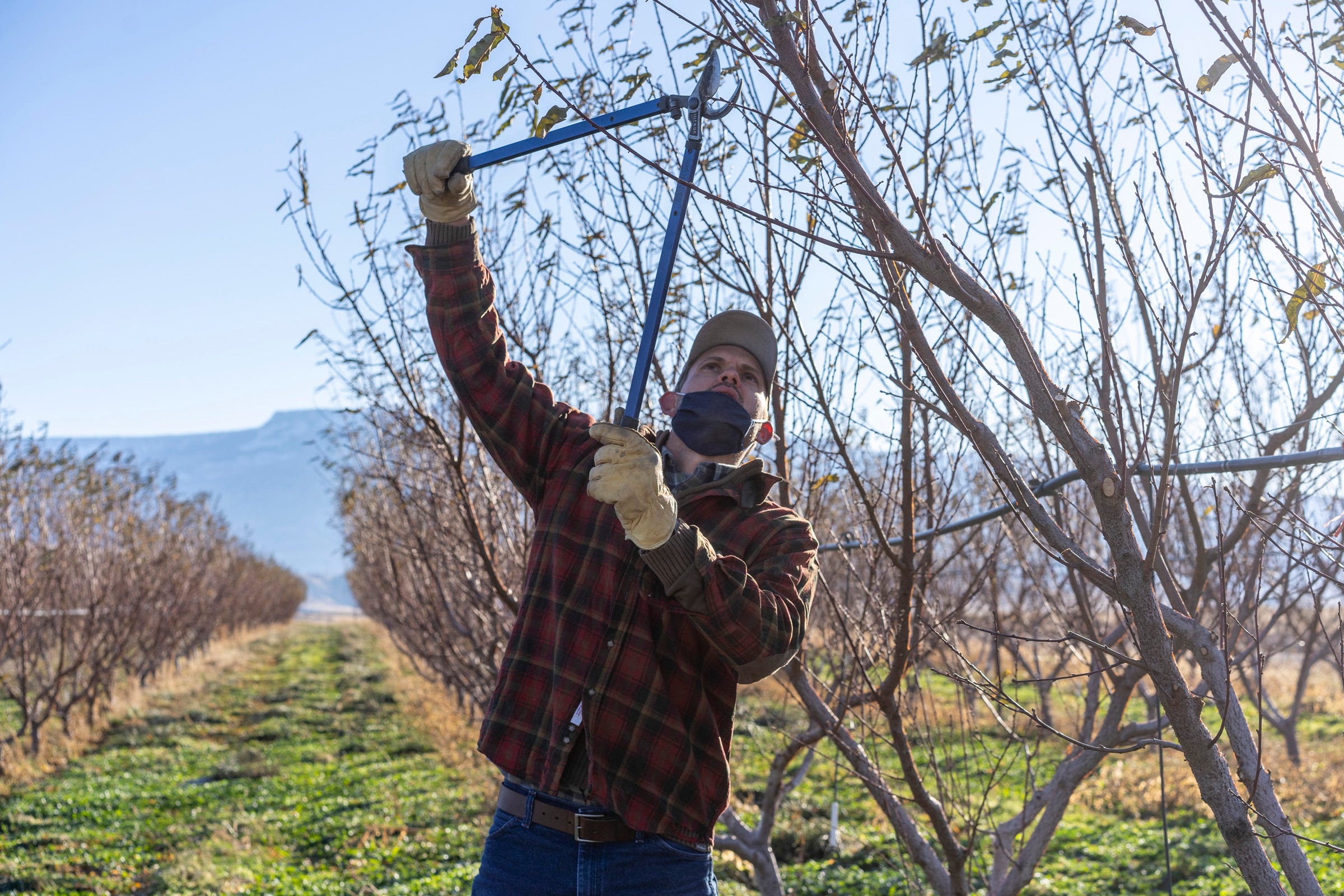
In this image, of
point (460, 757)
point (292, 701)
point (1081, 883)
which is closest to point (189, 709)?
point (292, 701)

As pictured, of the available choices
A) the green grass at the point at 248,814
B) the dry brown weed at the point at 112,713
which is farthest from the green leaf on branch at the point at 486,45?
the dry brown weed at the point at 112,713

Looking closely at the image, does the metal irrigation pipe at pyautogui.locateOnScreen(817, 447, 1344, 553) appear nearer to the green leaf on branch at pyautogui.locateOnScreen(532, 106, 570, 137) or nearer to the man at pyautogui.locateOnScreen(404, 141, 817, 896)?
the man at pyautogui.locateOnScreen(404, 141, 817, 896)

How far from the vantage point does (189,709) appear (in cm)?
1716

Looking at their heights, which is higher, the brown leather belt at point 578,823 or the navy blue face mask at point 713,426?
the navy blue face mask at point 713,426

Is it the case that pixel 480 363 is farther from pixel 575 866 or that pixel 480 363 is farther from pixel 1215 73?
pixel 1215 73

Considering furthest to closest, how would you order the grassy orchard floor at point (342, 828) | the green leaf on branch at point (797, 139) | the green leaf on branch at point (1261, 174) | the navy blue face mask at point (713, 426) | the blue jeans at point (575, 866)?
1. the grassy orchard floor at point (342, 828)
2. the navy blue face mask at point (713, 426)
3. the green leaf on branch at point (797, 139)
4. the blue jeans at point (575, 866)
5. the green leaf on branch at point (1261, 174)

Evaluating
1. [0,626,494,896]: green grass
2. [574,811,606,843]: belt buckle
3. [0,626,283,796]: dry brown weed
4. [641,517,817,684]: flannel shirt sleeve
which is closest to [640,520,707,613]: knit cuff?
[641,517,817,684]: flannel shirt sleeve

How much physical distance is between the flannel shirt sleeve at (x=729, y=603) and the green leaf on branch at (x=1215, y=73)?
1186 millimetres

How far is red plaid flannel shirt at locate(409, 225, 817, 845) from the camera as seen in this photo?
1.93 m

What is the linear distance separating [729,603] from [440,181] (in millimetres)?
1164

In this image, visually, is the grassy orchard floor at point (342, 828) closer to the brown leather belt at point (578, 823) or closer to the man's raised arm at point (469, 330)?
the brown leather belt at point (578, 823)

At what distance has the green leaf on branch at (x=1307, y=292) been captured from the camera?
5.21 ft

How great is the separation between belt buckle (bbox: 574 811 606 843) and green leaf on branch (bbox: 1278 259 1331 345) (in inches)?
60.1

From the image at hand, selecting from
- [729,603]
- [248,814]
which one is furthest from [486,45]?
[248,814]
